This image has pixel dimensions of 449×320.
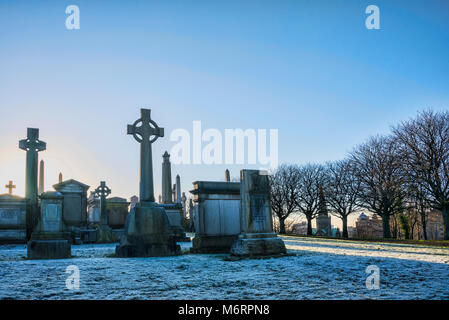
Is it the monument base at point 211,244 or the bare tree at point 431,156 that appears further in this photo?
the bare tree at point 431,156

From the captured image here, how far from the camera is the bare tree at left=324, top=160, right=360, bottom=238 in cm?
2931

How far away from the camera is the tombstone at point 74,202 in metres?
22.0

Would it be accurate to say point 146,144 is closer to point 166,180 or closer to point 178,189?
point 166,180

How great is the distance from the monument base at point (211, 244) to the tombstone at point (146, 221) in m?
0.71

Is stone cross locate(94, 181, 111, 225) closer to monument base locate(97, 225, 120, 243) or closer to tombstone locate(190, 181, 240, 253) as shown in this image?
monument base locate(97, 225, 120, 243)

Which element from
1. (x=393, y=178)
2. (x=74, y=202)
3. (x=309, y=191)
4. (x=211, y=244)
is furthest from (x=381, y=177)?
(x=74, y=202)

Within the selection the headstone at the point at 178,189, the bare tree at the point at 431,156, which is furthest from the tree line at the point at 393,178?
the headstone at the point at 178,189

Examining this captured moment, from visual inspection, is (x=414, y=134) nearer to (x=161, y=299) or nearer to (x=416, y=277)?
(x=416, y=277)

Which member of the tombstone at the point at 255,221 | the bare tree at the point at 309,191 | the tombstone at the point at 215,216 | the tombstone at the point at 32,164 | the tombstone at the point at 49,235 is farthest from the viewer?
the bare tree at the point at 309,191

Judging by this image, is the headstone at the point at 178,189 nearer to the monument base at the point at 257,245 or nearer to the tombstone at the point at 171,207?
the tombstone at the point at 171,207

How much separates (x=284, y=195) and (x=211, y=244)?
26169 mm

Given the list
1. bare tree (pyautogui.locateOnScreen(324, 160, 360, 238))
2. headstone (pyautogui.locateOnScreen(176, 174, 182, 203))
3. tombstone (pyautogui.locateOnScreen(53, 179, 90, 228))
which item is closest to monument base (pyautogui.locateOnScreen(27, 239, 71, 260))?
tombstone (pyautogui.locateOnScreen(53, 179, 90, 228))

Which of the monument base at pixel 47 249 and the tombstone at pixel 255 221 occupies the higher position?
the tombstone at pixel 255 221
